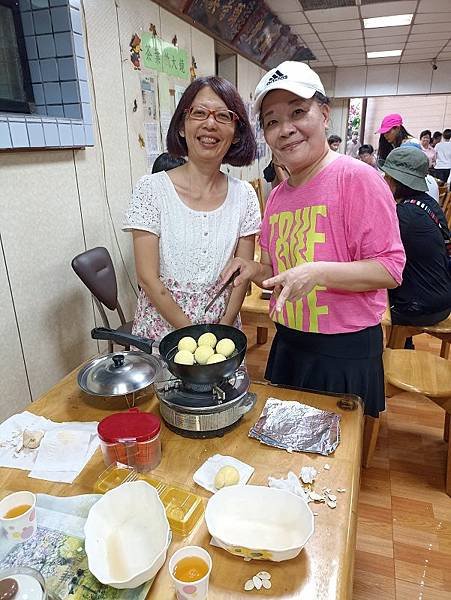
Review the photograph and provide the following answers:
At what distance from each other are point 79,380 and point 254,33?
181 inches

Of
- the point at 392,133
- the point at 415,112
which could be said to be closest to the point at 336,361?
the point at 392,133

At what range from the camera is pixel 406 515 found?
1.90 metres

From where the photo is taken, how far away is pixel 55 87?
2023mm

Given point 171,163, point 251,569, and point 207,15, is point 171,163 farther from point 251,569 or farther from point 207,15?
point 251,569

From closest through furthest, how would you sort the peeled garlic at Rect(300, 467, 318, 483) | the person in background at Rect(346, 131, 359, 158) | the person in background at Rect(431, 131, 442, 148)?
the peeled garlic at Rect(300, 467, 318, 483)
the person in background at Rect(431, 131, 442, 148)
the person in background at Rect(346, 131, 359, 158)

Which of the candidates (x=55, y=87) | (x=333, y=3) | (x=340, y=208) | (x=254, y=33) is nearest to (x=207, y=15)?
(x=254, y=33)

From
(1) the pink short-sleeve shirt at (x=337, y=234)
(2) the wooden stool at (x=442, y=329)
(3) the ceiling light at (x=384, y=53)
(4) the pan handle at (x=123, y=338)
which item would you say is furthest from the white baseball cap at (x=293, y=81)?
(3) the ceiling light at (x=384, y=53)

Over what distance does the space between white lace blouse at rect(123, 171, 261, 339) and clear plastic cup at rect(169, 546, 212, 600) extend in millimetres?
909

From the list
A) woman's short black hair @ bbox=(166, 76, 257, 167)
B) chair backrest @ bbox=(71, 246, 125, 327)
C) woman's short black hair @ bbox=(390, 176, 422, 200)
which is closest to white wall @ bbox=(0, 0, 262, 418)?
chair backrest @ bbox=(71, 246, 125, 327)

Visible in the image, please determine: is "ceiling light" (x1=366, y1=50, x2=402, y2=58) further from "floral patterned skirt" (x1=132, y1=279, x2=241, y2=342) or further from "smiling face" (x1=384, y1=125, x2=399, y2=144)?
"floral patterned skirt" (x1=132, y1=279, x2=241, y2=342)

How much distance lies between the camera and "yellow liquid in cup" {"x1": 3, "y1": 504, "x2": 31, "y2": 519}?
79 cm

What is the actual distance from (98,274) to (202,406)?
1.35 m

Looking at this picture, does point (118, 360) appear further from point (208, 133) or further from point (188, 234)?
point (208, 133)

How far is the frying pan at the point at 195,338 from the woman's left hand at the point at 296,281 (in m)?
0.15
